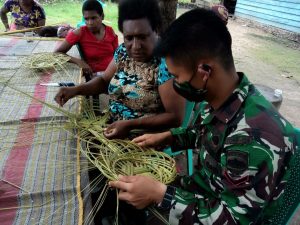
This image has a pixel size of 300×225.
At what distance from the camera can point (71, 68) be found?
2.48 m

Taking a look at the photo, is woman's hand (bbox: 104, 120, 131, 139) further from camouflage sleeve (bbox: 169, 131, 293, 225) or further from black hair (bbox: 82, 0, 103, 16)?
black hair (bbox: 82, 0, 103, 16)

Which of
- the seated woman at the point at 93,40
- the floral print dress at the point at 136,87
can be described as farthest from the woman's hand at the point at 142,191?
the seated woman at the point at 93,40

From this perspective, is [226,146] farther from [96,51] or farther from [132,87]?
[96,51]

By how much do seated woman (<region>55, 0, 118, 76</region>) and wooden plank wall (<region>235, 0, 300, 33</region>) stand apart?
7.92 metres

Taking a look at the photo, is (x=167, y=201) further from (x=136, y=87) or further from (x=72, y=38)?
(x=72, y=38)

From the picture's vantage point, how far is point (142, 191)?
1.02m

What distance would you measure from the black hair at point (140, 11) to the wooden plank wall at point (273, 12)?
870 cm

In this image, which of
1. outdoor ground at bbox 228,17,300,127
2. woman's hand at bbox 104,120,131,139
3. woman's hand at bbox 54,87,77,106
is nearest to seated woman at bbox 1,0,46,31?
woman's hand at bbox 54,87,77,106

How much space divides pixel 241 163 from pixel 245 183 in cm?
6

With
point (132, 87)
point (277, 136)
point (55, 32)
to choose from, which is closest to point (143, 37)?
point (132, 87)

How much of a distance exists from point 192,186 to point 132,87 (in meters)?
0.73

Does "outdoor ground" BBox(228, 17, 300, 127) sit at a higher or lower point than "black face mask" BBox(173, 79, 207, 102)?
lower

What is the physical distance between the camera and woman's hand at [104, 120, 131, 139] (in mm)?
1451

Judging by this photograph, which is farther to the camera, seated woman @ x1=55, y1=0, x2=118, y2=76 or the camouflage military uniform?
seated woman @ x1=55, y1=0, x2=118, y2=76
